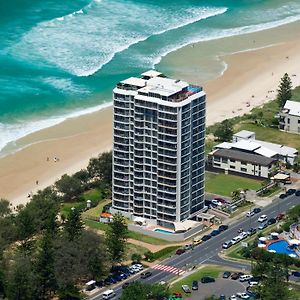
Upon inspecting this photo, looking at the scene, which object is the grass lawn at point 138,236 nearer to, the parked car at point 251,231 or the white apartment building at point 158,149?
the white apartment building at point 158,149

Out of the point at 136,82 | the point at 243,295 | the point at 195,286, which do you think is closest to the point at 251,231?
the point at 195,286


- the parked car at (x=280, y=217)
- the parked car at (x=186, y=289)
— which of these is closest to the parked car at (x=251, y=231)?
the parked car at (x=280, y=217)

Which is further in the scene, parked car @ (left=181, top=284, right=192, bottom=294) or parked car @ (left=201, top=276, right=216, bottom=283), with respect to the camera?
parked car @ (left=201, top=276, right=216, bottom=283)

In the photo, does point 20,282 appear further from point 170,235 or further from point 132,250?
point 170,235

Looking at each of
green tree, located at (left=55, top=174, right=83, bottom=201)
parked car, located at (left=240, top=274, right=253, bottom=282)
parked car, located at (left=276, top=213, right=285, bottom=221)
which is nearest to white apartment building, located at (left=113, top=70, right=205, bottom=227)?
green tree, located at (left=55, top=174, right=83, bottom=201)

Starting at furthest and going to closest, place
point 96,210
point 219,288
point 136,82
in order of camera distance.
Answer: point 96,210 → point 136,82 → point 219,288

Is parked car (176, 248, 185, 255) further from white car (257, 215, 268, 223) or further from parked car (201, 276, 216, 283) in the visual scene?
white car (257, 215, 268, 223)
